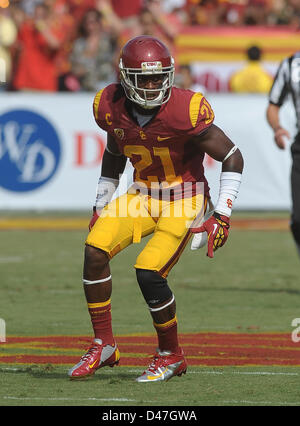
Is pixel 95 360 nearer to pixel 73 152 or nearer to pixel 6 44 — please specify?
pixel 73 152

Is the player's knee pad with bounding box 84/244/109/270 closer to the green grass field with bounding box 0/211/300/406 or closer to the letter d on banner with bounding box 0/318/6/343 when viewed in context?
the green grass field with bounding box 0/211/300/406

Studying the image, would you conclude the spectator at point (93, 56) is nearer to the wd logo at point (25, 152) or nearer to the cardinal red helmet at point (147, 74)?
the wd logo at point (25, 152)

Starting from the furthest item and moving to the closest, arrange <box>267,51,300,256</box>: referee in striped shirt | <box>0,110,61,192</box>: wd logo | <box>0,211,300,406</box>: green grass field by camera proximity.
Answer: <box>0,110,61,192</box>: wd logo → <box>267,51,300,256</box>: referee in striped shirt → <box>0,211,300,406</box>: green grass field

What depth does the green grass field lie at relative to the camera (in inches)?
194

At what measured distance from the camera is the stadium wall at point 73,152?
13297mm

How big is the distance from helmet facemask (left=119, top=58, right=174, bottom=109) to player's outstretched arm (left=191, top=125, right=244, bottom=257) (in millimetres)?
283

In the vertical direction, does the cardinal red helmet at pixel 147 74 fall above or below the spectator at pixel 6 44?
below

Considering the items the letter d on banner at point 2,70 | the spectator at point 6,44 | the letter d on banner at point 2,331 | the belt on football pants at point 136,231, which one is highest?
the spectator at point 6,44

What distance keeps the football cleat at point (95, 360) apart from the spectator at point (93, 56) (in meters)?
9.89

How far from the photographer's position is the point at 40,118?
1352 cm

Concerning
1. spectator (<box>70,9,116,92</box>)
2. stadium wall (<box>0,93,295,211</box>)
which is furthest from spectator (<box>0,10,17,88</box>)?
stadium wall (<box>0,93,295,211</box>)

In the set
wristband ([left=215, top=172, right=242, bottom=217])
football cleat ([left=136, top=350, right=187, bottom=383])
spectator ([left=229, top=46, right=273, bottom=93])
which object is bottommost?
football cleat ([left=136, top=350, right=187, bottom=383])

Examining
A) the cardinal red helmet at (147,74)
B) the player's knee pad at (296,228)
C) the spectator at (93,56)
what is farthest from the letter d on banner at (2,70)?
the cardinal red helmet at (147,74)
